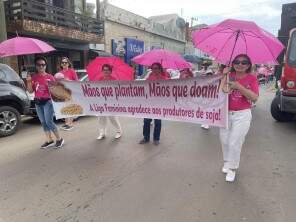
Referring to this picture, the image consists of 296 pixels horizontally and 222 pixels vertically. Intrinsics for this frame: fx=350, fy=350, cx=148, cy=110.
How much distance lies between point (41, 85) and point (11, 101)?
219 cm

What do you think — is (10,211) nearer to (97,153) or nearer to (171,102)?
(97,153)

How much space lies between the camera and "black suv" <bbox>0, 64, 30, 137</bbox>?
7691mm

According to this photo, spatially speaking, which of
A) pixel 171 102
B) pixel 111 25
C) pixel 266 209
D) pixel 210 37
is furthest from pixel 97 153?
pixel 111 25

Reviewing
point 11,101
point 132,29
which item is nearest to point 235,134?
point 11,101

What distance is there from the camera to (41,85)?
6188mm

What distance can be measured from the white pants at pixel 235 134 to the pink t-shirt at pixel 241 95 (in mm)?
68

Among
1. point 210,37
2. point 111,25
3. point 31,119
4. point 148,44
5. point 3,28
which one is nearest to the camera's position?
point 210,37

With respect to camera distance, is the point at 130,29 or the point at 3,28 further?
the point at 130,29

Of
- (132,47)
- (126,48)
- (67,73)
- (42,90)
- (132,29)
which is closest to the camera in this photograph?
(42,90)

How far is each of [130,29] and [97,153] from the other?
2061cm

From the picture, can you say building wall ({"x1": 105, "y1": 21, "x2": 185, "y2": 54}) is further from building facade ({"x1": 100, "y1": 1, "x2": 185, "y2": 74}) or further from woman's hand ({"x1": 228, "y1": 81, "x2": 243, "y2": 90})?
woman's hand ({"x1": 228, "y1": 81, "x2": 243, "y2": 90})

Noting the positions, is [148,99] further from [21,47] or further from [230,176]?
[21,47]

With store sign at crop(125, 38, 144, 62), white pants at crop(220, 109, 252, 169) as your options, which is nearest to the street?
white pants at crop(220, 109, 252, 169)

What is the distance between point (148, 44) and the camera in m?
29.1
